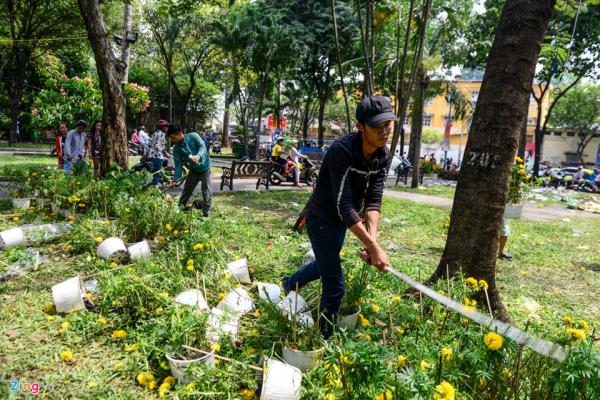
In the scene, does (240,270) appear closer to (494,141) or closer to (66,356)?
(66,356)

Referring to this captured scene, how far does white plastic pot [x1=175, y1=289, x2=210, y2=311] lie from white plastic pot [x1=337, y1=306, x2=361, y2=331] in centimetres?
96

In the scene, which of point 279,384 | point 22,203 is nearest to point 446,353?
point 279,384

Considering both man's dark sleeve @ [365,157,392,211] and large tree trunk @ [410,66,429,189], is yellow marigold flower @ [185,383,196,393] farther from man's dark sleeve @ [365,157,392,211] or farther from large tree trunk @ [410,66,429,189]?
large tree trunk @ [410,66,429,189]

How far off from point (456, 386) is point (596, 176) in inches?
1114

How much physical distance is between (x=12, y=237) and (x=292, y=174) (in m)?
9.82

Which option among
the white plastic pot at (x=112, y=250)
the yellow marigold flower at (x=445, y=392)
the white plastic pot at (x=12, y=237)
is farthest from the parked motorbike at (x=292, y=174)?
the yellow marigold flower at (x=445, y=392)

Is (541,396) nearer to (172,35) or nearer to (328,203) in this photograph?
(328,203)

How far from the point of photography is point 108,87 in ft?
23.4

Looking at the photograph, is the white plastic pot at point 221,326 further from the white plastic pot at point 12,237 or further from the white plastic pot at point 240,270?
the white plastic pot at point 12,237

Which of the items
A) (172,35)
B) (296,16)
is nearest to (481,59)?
(296,16)

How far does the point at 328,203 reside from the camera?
2.83 m

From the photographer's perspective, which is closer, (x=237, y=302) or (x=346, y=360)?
(x=346, y=360)

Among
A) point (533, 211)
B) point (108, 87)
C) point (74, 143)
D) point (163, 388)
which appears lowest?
point (533, 211)

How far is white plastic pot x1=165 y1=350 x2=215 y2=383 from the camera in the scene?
8.14 feet
